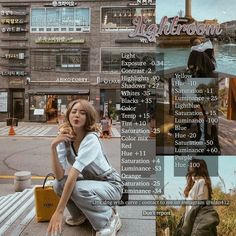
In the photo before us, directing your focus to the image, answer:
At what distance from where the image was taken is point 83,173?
7.61 ft

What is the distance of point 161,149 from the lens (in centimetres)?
228

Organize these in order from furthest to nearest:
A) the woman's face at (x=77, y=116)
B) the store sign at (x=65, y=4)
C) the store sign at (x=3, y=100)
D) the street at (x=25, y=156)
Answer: the street at (x=25, y=156), the store sign at (x=3, y=100), the store sign at (x=65, y=4), the woman's face at (x=77, y=116)

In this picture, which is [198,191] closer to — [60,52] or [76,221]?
[76,221]

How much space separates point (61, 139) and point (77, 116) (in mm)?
180

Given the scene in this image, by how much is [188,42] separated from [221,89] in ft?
1.22

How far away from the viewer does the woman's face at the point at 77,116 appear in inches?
87.3

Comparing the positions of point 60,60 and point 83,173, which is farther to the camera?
point 60,60

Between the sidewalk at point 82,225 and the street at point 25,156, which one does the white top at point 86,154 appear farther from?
the street at point 25,156

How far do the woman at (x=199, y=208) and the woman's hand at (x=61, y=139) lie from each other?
2.66ft

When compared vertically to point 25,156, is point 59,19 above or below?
above

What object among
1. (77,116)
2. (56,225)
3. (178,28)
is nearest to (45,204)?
(56,225)

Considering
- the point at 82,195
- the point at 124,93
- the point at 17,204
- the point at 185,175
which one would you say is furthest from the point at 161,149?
the point at 17,204

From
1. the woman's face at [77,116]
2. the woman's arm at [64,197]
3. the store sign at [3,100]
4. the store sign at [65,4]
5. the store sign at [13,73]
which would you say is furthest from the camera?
the store sign at [3,100]

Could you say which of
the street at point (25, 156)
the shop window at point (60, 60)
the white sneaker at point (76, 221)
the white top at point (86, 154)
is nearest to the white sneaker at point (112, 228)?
the white sneaker at point (76, 221)
